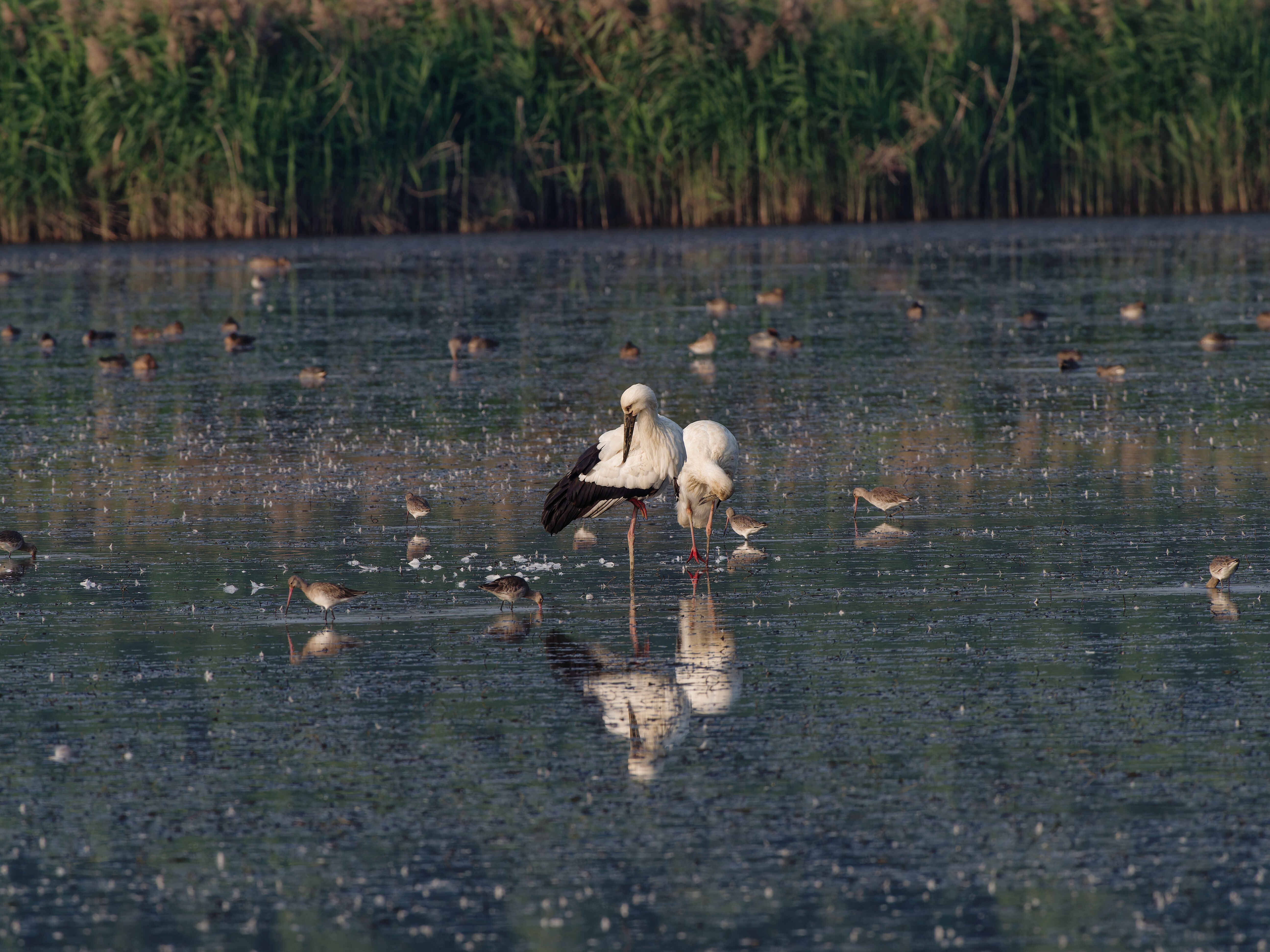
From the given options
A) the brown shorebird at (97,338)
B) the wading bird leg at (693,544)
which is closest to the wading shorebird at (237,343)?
the brown shorebird at (97,338)

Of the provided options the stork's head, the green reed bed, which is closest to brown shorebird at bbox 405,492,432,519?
the stork's head

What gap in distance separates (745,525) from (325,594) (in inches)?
117

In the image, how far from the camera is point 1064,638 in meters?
9.03

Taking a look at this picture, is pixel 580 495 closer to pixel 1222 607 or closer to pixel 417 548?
pixel 417 548

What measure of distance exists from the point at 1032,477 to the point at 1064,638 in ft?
15.3

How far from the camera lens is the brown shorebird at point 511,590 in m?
9.88

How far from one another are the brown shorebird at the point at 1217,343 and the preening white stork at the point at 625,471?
1090 centimetres

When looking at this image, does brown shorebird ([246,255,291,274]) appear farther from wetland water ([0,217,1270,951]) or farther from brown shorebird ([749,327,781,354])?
brown shorebird ([749,327,781,354])

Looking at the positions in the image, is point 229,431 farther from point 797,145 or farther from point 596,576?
point 797,145

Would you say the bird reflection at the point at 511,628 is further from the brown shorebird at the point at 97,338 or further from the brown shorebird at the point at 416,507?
the brown shorebird at the point at 97,338

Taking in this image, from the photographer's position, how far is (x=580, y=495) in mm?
11289

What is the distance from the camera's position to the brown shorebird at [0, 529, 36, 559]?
11406 mm

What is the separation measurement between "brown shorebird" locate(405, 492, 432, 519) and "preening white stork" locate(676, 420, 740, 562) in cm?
157

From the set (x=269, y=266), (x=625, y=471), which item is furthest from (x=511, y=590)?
(x=269, y=266)
